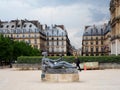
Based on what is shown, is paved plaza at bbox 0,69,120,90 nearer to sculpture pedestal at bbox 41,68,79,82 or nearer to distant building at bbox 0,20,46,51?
sculpture pedestal at bbox 41,68,79,82

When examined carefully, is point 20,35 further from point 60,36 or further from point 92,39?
point 92,39

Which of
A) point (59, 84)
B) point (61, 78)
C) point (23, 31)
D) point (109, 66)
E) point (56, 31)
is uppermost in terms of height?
point (56, 31)

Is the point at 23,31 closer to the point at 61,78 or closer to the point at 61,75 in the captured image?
the point at 61,75

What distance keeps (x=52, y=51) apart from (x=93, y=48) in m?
18.6

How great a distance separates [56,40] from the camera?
178 metres

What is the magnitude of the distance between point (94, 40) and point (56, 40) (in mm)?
17036

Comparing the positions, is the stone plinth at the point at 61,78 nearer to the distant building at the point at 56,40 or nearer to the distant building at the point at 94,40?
the distant building at the point at 56,40

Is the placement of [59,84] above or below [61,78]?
below

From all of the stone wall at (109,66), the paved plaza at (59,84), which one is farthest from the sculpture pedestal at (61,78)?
the stone wall at (109,66)

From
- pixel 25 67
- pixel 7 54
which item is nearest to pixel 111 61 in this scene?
pixel 25 67

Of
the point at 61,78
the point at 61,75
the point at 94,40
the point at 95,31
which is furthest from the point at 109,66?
the point at 94,40

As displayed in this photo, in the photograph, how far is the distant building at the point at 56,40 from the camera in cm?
17688

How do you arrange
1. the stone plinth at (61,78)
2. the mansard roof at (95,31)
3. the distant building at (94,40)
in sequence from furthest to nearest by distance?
the distant building at (94,40) < the mansard roof at (95,31) < the stone plinth at (61,78)

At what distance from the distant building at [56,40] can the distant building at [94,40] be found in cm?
977
